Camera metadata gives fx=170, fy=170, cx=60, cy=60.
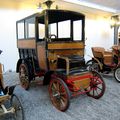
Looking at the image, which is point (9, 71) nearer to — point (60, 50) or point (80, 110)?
point (60, 50)

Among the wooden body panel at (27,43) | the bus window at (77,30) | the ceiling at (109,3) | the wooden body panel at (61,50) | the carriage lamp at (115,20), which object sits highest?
the ceiling at (109,3)

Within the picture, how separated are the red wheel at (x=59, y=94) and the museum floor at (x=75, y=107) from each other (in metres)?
0.10

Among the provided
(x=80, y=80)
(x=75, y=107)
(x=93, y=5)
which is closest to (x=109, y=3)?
(x=93, y=5)

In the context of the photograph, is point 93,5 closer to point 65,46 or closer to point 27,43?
point 27,43

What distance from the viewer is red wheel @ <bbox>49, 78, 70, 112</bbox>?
2887mm

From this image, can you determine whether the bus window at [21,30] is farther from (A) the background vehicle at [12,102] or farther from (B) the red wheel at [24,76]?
(A) the background vehicle at [12,102]

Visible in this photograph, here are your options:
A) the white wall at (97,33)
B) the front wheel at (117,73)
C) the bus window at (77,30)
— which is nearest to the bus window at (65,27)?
the bus window at (77,30)

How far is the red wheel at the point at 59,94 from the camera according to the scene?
2.89 m

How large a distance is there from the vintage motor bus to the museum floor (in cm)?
16

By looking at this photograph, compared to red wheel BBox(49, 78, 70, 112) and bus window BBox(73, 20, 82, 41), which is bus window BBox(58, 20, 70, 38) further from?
red wheel BBox(49, 78, 70, 112)

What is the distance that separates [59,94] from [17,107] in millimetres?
884

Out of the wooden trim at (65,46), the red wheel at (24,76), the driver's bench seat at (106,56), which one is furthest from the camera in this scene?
the driver's bench seat at (106,56)

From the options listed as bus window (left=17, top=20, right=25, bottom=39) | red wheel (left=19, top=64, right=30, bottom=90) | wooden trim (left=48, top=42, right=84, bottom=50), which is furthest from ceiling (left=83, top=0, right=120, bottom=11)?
red wheel (left=19, top=64, right=30, bottom=90)

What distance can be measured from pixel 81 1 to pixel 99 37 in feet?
10.2
